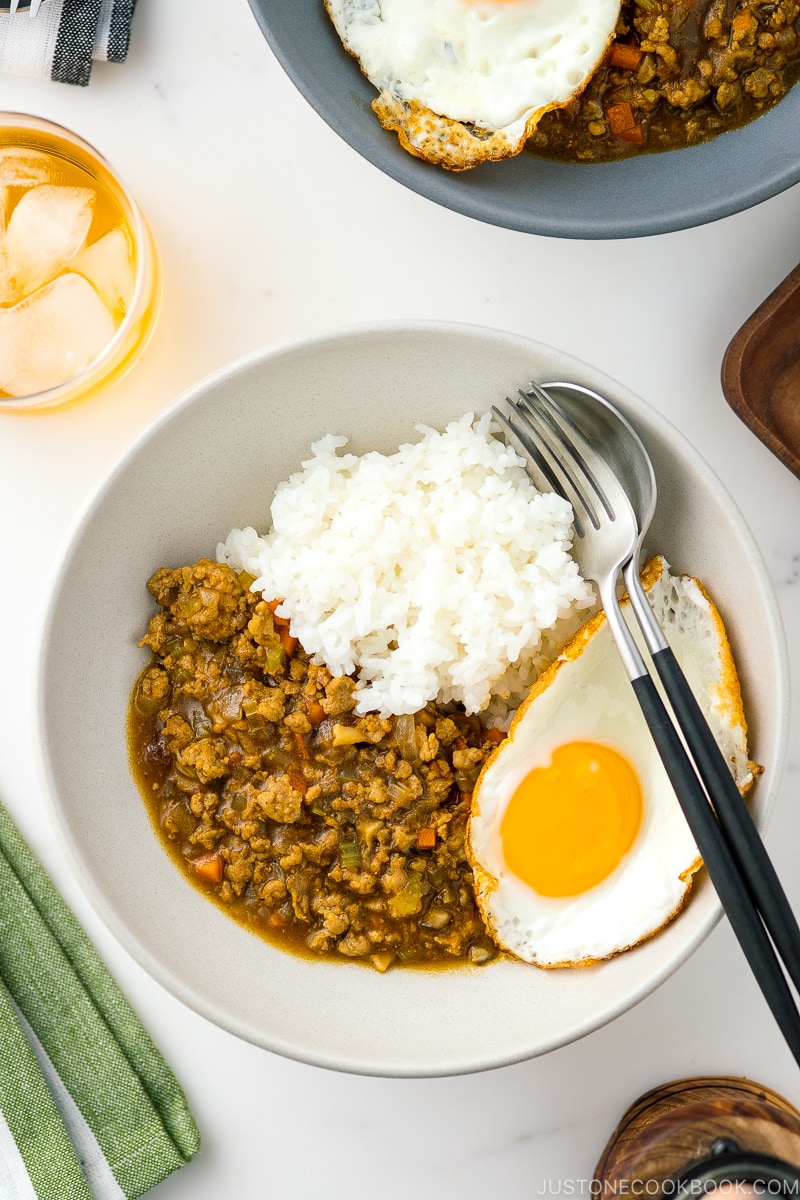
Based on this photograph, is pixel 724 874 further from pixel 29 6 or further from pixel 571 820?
pixel 29 6

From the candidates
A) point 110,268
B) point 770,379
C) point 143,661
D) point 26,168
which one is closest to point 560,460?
point 770,379

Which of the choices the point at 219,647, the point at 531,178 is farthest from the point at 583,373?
the point at 219,647

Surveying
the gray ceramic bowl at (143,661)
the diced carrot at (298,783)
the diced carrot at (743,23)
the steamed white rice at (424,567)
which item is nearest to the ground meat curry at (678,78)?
the diced carrot at (743,23)

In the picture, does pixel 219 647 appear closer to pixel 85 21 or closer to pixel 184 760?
pixel 184 760

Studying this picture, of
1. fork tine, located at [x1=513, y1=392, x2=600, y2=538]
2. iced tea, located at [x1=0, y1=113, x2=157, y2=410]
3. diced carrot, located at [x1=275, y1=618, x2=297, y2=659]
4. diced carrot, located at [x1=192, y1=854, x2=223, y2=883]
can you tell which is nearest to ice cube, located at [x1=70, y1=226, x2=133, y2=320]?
iced tea, located at [x1=0, y1=113, x2=157, y2=410]

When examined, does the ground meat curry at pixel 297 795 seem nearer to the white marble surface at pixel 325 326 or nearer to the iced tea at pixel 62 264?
the white marble surface at pixel 325 326
